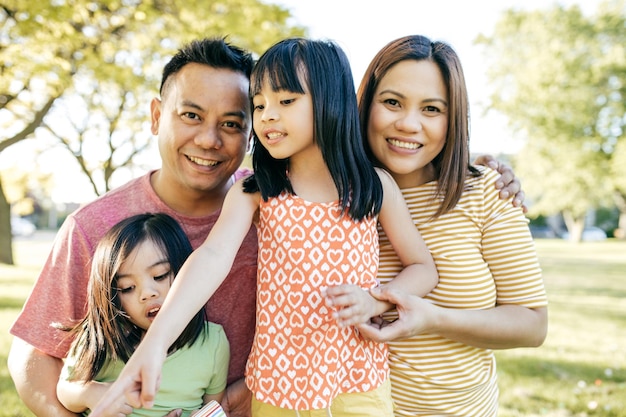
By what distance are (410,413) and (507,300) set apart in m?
0.58

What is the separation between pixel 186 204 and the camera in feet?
8.90

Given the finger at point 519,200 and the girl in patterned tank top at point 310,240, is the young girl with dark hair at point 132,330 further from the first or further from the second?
the finger at point 519,200

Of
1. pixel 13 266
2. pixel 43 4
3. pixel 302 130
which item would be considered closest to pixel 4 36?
pixel 43 4

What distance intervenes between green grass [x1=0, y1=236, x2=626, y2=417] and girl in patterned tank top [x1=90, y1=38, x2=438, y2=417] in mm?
3416

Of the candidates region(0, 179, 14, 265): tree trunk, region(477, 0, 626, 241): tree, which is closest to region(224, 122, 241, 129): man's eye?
region(0, 179, 14, 265): tree trunk

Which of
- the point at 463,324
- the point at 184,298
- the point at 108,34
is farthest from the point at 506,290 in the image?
the point at 108,34

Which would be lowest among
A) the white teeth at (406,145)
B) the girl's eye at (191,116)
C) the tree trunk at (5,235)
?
the tree trunk at (5,235)

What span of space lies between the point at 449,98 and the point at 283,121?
0.73 meters

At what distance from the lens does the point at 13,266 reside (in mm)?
14695

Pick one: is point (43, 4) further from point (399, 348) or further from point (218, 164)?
point (399, 348)

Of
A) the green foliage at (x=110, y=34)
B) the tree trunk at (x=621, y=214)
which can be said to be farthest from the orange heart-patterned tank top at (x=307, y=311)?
the tree trunk at (x=621, y=214)

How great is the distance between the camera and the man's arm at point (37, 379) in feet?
7.53

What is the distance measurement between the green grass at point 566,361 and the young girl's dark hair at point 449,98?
3.25 metres

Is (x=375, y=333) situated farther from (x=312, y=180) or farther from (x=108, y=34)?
(x=108, y=34)
